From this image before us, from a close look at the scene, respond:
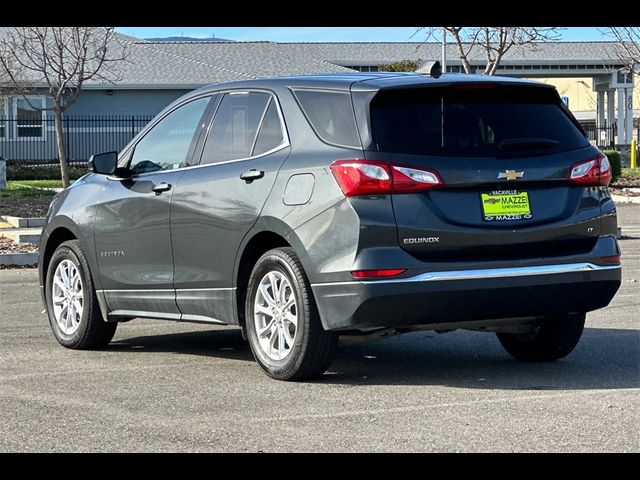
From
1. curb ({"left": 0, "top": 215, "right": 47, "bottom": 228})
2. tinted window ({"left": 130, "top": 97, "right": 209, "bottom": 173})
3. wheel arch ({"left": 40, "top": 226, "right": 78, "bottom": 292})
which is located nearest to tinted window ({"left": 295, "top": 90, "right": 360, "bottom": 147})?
tinted window ({"left": 130, "top": 97, "right": 209, "bottom": 173})

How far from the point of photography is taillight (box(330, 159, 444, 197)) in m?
7.52

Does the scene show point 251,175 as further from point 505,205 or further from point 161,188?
point 505,205

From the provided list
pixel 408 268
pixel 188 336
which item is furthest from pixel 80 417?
pixel 188 336

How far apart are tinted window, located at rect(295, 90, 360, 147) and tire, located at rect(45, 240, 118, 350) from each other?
2474mm

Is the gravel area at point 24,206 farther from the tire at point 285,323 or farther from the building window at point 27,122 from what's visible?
the building window at point 27,122

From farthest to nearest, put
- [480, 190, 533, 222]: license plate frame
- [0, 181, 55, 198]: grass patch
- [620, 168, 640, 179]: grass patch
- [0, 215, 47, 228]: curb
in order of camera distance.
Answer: [620, 168, 640, 179]: grass patch, [0, 181, 55, 198]: grass patch, [0, 215, 47, 228]: curb, [480, 190, 533, 222]: license plate frame

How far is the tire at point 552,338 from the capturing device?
8625 mm

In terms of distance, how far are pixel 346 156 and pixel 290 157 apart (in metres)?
0.53

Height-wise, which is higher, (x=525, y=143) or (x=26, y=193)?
(x=525, y=143)

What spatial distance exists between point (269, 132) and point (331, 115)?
21.5 inches

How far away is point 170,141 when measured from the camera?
9297 mm

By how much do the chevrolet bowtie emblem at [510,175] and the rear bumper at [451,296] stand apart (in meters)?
0.53

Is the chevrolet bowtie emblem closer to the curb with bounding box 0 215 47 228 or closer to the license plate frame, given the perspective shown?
the license plate frame

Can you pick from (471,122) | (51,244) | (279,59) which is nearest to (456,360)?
(471,122)
